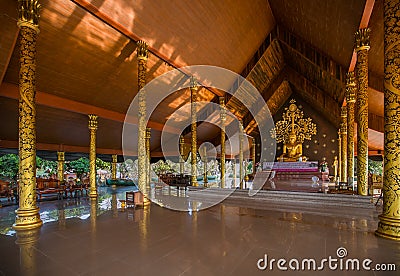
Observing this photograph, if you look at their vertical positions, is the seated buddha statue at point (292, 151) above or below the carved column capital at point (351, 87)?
below

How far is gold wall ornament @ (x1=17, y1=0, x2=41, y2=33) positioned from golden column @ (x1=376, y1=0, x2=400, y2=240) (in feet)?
21.5

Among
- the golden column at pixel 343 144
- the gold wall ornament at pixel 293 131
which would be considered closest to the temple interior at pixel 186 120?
the golden column at pixel 343 144

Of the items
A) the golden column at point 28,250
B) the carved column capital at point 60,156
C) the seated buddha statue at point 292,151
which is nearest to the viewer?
the golden column at point 28,250

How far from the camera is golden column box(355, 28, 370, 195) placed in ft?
17.8

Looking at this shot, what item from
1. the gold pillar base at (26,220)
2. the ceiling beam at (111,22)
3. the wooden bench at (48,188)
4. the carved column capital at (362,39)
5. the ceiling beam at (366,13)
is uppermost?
the ceiling beam at (111,22)

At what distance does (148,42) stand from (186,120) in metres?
8.02

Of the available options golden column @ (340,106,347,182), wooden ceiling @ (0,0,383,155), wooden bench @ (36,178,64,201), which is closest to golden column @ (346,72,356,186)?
wooden ceiling @ (0,0,383,155)

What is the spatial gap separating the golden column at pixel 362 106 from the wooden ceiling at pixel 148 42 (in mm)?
525

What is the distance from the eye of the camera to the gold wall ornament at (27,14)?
4492 mm

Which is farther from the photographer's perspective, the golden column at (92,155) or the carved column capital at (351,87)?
the golden column at (92,155)

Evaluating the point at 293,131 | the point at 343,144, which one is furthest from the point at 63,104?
the point at 293,131

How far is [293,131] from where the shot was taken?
1520cm

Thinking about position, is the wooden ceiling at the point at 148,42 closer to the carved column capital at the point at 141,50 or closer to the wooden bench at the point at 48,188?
the carved column capital at the point at 141,50

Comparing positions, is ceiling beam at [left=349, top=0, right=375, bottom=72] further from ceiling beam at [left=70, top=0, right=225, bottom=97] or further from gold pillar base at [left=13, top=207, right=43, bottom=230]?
gold pillar base at [left=13, top=207, right=43, bottom=230]
